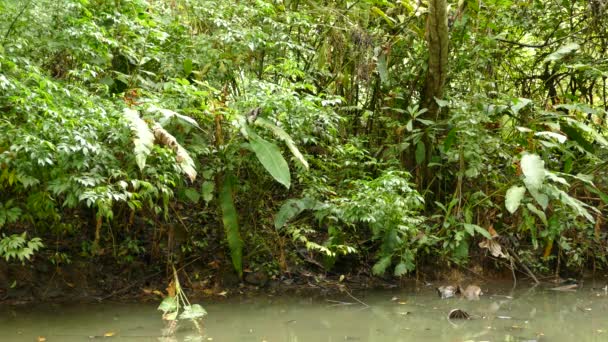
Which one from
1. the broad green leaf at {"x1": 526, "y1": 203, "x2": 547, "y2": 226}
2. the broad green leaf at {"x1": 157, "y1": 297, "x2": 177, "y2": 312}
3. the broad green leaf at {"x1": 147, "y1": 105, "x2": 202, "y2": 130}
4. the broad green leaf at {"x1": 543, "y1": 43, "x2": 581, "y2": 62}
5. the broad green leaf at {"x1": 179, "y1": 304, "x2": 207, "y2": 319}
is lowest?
the broad green leaf at {"x1": 179, "y1": 304, "x2": 207, "y2": 319}

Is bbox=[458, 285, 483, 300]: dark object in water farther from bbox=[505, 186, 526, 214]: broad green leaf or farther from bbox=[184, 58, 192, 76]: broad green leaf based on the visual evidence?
bbox=[184, 58, 192, 76]: broad green leaf

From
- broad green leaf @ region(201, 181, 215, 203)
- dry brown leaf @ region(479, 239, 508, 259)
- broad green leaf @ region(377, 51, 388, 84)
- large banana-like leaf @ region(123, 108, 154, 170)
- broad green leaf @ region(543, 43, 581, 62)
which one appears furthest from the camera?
broad green leaf @ region(543, 43, 581, 62)

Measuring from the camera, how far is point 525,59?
834 cm

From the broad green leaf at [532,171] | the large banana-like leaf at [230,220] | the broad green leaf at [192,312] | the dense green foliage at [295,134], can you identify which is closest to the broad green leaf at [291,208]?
the dense green foliage at [295,134]

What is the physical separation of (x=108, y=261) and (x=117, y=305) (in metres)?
0.61

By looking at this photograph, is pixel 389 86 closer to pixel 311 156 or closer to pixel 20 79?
pixel 311 156

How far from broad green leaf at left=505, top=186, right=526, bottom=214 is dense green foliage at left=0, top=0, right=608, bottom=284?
0.07ft

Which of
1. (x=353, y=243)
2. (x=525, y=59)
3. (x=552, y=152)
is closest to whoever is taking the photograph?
(x=353, y=243)

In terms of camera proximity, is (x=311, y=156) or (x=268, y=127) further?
(x=311, y=156)

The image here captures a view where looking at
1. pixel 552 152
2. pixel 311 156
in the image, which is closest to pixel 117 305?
pixel 311 156

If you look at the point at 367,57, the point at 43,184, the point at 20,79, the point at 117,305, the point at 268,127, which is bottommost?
the point at 117,305

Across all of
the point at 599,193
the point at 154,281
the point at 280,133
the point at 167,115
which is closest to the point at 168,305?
the point at 154,281

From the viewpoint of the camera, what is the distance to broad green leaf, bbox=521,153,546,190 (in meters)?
5.92

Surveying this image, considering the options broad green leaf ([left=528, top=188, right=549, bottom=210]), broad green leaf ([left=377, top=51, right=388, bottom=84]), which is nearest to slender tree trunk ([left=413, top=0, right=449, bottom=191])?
broad green leaf ([left=377, top=51, right=388, bottom=84])
